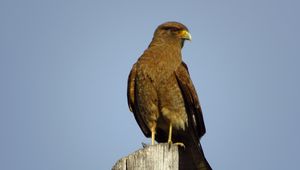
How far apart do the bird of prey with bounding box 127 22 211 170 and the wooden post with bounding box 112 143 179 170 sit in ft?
6.90

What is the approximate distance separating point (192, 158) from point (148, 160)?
1366 mm

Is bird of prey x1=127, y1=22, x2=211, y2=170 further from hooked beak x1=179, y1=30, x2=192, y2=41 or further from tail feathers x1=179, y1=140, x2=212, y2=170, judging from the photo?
hooked beak x1=179, y1=30, x2=192, y2=41

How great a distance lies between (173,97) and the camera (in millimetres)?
6016

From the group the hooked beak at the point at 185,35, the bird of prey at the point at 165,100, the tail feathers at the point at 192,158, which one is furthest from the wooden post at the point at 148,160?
the hooked beak at the point at 185,35

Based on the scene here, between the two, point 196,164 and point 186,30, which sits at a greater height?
point 186,30

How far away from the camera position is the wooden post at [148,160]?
3570 millimetres

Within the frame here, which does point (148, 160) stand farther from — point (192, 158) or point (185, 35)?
point (185, 35)

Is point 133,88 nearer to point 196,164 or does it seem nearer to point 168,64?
point 168,64

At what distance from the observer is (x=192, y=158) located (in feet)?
16.1

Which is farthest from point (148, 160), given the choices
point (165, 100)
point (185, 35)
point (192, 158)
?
point (185, 35)

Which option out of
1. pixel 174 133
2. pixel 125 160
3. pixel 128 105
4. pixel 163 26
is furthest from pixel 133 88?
pixel 125 160

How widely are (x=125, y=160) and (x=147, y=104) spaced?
2487 millimetres

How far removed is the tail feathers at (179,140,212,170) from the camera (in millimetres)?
4363

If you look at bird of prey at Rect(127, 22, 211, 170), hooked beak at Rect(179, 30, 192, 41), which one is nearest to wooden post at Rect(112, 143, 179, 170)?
bird of prey at Rect(127, 22, 211, 170)
